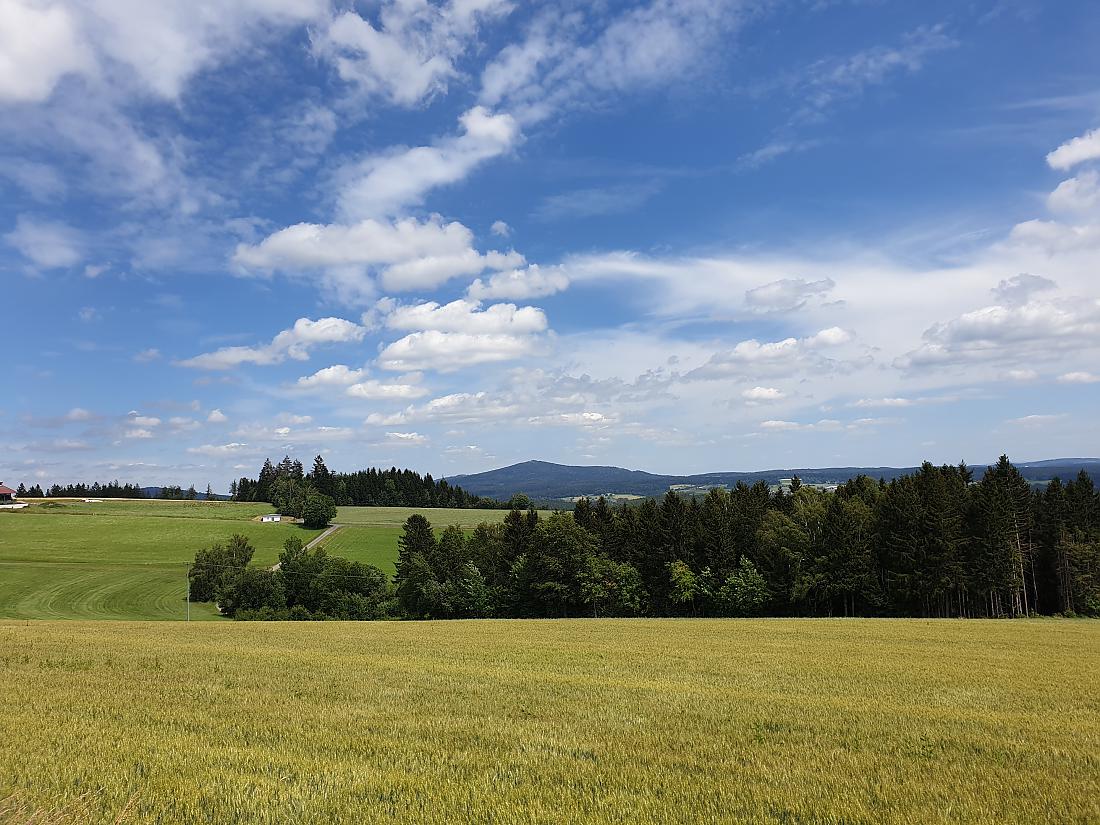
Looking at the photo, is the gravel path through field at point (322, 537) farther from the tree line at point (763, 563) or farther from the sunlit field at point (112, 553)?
the tree line at point (763, 563)

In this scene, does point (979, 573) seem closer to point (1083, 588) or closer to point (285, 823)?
point (1083, 588)

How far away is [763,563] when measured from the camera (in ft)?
255

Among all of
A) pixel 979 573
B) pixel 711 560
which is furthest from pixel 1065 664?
pixel 711 560

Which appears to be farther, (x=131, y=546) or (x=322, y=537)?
(x=322, y=537)

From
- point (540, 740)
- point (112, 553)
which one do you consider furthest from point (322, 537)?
point (540, 740)

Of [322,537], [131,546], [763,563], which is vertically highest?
[131,546]

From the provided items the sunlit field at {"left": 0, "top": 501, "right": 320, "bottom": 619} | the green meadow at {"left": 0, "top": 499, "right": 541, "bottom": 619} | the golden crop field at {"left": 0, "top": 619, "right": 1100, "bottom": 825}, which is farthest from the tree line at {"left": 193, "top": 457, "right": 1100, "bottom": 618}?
the golden crop field at {"left": 0, "top": 619, "right": 1100, "bottom": 825}

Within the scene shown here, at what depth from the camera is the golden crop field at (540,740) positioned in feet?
25.0

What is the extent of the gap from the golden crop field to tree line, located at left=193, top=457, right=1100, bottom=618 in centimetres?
4888

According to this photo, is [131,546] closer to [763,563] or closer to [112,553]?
[112,553]

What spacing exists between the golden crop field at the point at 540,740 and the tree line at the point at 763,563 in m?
48.9

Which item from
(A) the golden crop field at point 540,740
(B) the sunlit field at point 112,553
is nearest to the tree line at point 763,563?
(B) the sunlit field at point 112,553

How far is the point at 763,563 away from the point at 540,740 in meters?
72.9

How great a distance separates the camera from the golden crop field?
7633 mm
